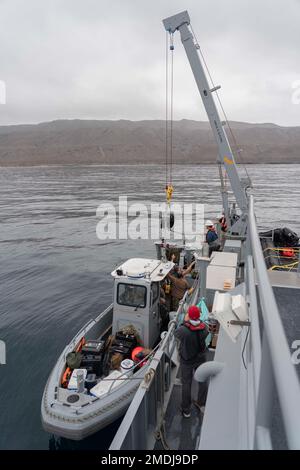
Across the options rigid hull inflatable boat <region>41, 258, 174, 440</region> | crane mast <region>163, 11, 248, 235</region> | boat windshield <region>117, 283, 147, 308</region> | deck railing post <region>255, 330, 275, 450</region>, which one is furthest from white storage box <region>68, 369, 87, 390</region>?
crane mast <region>163, 11, 248, 235</region>

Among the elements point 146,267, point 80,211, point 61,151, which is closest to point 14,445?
point 146,267

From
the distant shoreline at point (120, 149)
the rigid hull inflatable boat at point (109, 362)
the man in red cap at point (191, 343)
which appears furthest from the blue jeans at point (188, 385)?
the distant shoreline at point (120, 149)

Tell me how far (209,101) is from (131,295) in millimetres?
8158

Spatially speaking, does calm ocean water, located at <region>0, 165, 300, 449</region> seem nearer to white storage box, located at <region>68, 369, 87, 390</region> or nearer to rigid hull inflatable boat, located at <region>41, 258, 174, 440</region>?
rigid hull inflatable boat, located at <region>41, 258, 174, 440</region>

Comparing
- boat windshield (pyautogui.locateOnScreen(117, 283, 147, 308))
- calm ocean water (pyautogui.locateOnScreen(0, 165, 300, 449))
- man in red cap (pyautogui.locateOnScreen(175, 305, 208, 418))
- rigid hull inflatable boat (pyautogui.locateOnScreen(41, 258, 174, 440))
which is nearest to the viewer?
man in red cap (pyautogui.locateOnScreen(175, 305, 208, 418))

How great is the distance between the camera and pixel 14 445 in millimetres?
7285

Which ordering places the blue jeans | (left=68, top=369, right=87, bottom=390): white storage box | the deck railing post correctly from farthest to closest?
1. (left=68, top=369, right=87, bottom=390): white storage box
2. the blue jeans
3. the deck railing post

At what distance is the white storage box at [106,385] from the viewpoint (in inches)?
271

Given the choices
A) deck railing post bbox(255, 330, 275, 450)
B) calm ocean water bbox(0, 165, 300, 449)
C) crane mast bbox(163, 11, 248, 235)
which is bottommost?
calm ocean water bbox(0, 165, 300, 449)

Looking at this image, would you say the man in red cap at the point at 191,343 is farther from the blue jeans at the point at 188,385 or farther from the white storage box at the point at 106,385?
the white storage box at the point at 106,385

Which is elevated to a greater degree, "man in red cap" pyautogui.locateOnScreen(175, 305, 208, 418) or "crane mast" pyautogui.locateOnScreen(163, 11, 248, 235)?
"crane mast" pyautogui.locateOnScreen(163, 11, 248, 235)

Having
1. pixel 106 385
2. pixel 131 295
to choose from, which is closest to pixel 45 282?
pixel 131 295

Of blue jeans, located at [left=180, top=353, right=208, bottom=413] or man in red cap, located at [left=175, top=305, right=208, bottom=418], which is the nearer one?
man in red cap, located at [left=175, top=305, right=208, bottom=418]

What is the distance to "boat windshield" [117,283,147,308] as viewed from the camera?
27.2 ft
